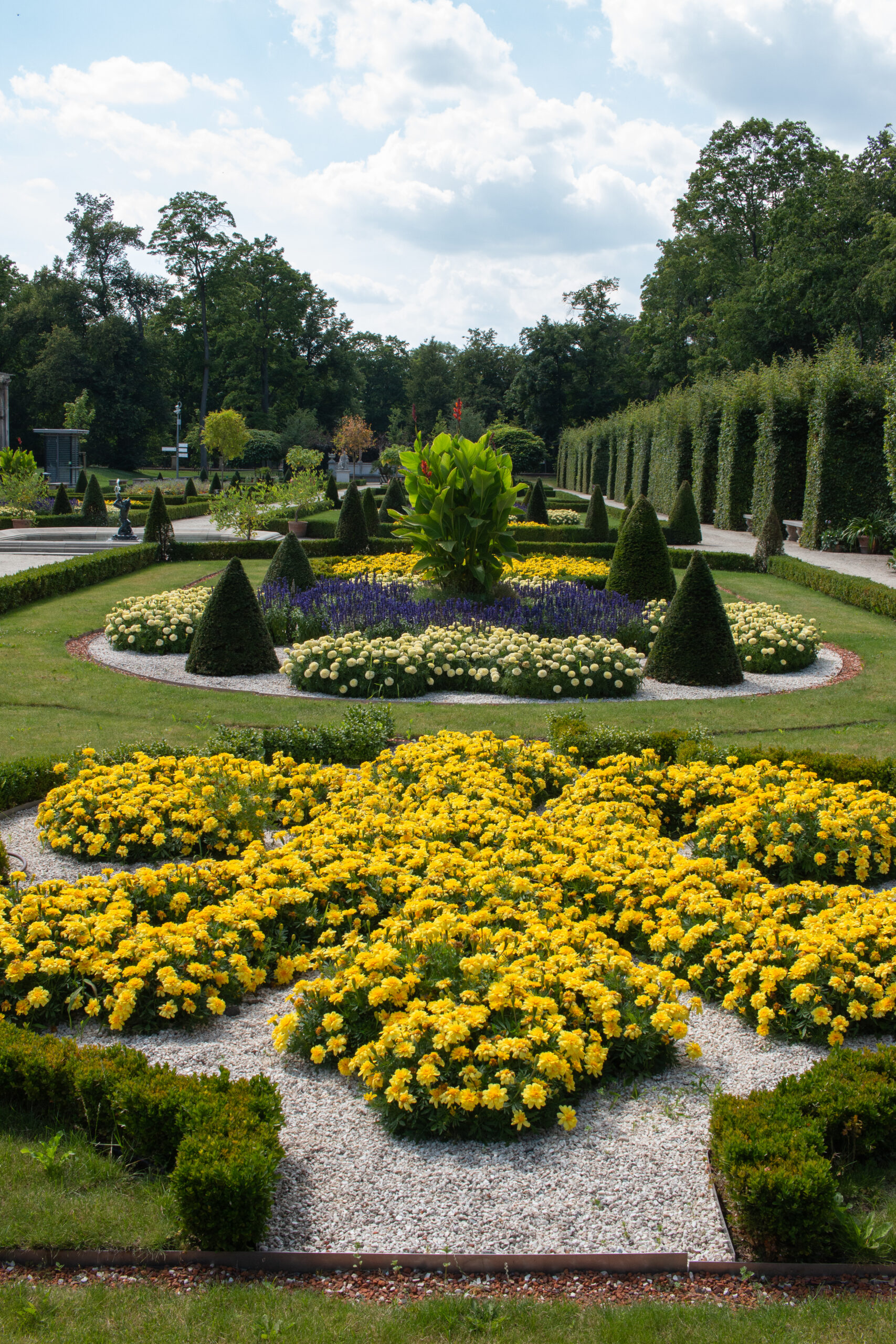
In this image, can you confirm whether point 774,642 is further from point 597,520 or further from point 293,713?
point 597,520

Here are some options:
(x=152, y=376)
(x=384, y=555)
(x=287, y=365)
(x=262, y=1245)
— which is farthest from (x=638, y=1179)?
(x=287, y=365)

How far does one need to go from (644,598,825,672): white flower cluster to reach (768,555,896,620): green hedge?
3657 mm

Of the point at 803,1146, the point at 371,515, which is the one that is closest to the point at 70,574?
the point at 371,515

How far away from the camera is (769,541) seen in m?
21.0

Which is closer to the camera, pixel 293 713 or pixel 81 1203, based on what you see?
pixel 81 1203

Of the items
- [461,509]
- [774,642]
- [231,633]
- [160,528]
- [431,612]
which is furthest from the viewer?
[160,528]

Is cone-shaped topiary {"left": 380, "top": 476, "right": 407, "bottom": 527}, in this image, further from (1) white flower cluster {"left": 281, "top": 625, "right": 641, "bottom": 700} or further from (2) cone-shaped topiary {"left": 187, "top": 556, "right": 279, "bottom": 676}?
(1) white flower cluster {"left": 281, "top": 625, "right": 641, "bottom": 700}

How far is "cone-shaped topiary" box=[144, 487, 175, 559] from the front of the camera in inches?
889

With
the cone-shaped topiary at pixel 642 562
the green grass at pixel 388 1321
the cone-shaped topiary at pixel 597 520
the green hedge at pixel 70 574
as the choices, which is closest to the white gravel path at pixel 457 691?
the cone-shaped topiary at pixel 642 562

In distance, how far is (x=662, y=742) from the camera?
734cm

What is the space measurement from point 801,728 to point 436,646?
12.6 feet

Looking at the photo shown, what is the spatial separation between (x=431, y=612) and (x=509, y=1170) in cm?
965

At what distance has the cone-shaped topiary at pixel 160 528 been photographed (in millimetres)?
22570

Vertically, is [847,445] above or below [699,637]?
above
